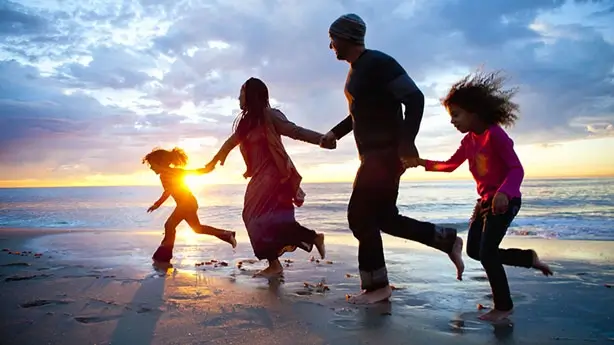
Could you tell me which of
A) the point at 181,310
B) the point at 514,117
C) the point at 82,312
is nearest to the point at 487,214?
the point at 514,117

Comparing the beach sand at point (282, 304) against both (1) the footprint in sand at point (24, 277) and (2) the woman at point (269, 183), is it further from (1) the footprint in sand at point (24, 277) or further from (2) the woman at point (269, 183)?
(2) the woman at point (269, 183)

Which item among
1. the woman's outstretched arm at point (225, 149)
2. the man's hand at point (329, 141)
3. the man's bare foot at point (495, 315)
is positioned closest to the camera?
the man's bare foot at point (495, 315)

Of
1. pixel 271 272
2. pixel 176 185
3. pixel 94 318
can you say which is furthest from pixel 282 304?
pixel 176 185

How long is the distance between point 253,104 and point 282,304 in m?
2.17

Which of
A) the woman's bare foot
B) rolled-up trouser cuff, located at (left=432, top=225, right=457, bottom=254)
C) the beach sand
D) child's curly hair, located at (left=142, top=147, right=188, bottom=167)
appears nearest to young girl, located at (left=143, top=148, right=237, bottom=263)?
child's curly hair, located at (left=142, top=147, right=188, bottom=167)

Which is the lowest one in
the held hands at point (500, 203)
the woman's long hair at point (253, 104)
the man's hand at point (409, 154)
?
the held hands at point (500, 203)

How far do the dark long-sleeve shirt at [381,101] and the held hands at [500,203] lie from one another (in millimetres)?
710

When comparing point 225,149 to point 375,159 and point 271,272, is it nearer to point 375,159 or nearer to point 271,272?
point 271,272

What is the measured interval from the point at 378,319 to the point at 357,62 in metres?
1.91

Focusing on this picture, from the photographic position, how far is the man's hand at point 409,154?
355 centimetres

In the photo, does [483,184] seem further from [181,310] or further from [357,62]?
[181,310]

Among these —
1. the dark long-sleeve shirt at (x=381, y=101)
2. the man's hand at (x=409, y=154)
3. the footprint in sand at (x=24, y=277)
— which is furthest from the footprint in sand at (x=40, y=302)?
the man's hand at (x=409, y=154)

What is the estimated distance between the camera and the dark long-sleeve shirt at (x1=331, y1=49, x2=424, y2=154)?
3.58m

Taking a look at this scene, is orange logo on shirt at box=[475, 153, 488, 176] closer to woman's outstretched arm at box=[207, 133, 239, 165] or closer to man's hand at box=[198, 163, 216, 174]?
woman's outstretched arm at box=[207, 133, 239, 165]
